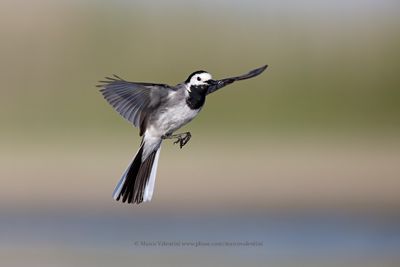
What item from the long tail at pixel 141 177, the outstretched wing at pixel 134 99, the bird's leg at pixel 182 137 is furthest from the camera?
the long tail at pixel 141 177

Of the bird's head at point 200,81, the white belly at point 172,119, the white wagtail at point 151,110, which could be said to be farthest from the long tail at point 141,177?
the bird's head at point 200,81

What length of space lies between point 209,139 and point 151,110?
22.7ft

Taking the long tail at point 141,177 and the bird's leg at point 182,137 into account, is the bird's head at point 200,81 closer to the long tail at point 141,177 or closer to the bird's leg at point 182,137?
the bird's leg at point 182,137

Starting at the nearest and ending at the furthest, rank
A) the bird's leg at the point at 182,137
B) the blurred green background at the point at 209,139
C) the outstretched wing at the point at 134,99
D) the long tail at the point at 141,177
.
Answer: the bird's leg at the point at 182,137 → the outstretched wing at the point at 134,99 → the long tail at the point at 141,177 → the blurred green background at the point at 209,139

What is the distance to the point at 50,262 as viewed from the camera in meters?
8.02

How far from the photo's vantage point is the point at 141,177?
688 centimetres

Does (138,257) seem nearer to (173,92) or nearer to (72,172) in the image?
(173,92)

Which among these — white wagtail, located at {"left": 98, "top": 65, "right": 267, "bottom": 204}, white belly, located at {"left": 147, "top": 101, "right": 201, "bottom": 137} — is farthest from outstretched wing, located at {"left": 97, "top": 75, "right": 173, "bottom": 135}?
white belly, located at {"left": 147, "top": 101, "right": 201, "bottom": 137}

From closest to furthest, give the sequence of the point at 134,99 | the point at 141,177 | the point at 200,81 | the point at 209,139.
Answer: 1. the point at 200,81
2. the point at 134,99
3. the point at 141,177
4. the point at 209,139

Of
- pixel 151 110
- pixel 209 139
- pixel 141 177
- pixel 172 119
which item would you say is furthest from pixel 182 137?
pixel 209 139

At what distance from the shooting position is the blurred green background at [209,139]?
9133 mm

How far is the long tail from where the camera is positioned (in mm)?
6793

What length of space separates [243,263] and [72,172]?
4220 millimetres

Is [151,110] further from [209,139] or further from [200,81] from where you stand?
[209,139]
